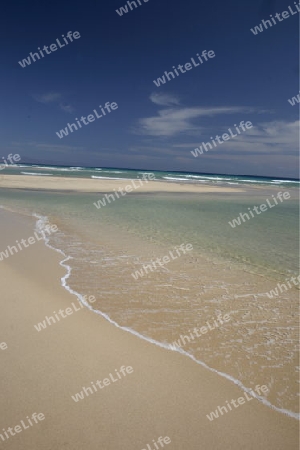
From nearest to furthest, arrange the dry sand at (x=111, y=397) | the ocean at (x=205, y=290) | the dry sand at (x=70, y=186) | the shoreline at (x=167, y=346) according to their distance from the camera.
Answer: the dry sand at (x=111, y=397) < the shoreline at (x=167, y=346) < the ocean at (x=205, y=290) < the dry sand at (x=70, y=186)

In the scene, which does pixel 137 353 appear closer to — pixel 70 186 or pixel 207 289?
pixel 207 289

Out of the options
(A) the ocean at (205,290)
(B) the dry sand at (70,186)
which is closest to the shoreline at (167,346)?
(A) the ocean at (205,290)

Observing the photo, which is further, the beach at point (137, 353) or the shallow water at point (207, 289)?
the shallow water at point (207, 289)

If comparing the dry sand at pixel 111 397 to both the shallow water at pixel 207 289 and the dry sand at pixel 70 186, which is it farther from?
the dry sand at pixel 70 186

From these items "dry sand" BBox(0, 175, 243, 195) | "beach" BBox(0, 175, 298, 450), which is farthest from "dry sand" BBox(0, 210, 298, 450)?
"dry sand" BBox(0, 175, 243, 195)

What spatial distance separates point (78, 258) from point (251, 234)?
683cm

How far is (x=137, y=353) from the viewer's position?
12.6ft

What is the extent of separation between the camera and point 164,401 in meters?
3.10

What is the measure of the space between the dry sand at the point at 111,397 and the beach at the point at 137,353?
1 cm

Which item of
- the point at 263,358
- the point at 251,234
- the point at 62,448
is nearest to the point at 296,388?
the point at 263,358

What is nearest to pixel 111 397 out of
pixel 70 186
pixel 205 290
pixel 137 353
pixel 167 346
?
pixel 137 353

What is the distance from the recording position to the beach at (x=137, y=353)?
110 inches

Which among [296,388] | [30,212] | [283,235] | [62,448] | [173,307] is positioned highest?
[30,212]

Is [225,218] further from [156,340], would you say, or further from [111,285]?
[156,340]
